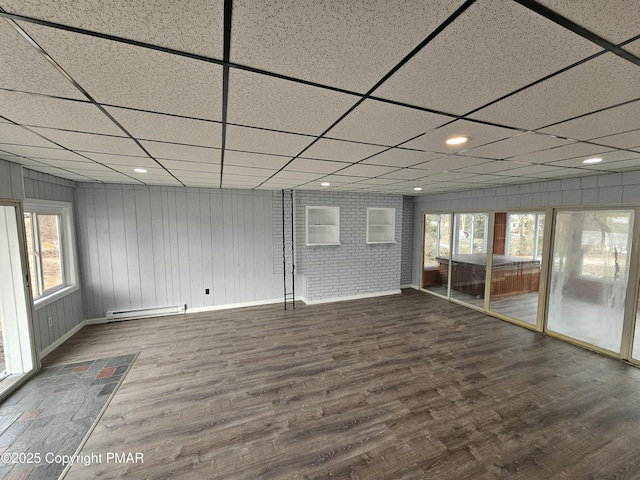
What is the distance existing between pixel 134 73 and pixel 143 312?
5096mm

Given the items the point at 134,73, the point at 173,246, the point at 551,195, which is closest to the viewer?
the point at 134,73

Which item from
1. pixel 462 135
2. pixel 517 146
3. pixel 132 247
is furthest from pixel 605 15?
pixel 132 247

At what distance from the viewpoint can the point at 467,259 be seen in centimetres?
620

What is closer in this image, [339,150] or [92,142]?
[92,142]

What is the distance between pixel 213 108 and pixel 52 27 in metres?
0.71

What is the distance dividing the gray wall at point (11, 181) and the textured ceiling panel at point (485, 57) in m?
4.03

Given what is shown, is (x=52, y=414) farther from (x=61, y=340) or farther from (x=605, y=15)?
(x=605, y=15)

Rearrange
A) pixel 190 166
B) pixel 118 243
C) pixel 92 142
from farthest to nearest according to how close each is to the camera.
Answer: pixel 118 243
pixel 190 166
pixel 92 142

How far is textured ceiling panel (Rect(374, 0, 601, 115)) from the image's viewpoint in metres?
0.83

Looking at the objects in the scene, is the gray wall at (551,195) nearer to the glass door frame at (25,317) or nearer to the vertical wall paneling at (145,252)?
the vertical wall paneling at (145,252)

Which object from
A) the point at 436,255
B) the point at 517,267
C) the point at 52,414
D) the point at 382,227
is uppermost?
the point at 382,227

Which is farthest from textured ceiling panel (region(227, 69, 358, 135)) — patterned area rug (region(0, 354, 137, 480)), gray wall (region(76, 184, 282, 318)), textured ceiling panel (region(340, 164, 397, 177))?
gray wall (region(76, 184, 282, 318))

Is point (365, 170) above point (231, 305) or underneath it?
above

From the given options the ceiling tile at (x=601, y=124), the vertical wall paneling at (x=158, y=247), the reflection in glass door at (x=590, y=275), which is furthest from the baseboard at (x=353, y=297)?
the ceiling tile at (x=601, y=124)
